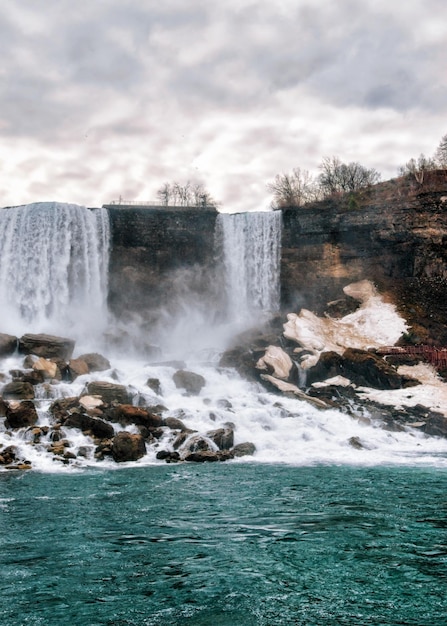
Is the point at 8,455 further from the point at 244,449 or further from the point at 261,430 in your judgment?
the point at 261,430

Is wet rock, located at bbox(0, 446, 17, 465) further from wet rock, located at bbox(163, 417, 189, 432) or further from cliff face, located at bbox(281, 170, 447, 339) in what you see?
cliff face, located at bbox(281, 170, 447, 339)

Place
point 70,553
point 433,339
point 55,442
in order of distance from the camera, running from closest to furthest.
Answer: point 70,553 → point 55,442 → point 433,339

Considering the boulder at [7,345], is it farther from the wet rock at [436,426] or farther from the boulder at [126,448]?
the wet rock at [436,426]

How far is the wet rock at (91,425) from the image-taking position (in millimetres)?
19469

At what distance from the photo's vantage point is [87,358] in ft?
93.3

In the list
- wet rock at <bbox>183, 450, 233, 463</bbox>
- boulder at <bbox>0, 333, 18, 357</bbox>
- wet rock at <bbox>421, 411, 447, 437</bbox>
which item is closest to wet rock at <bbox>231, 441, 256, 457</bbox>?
wet rock at <bbox>183, 450, 233, 463</bbox>

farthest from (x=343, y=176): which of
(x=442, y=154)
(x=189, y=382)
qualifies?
(x=189, y=382)

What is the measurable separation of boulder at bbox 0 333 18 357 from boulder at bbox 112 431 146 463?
1277 cm

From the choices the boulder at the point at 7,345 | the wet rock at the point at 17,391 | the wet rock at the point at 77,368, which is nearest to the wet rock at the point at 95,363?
the wet rock at the point at 77,368

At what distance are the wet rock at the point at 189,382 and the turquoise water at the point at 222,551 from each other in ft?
36.7

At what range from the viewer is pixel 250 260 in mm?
41281

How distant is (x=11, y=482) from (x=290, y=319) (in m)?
24.3

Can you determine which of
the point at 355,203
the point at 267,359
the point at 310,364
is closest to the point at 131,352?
the point at 267,359

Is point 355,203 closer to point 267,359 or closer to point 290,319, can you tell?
point 290,319
